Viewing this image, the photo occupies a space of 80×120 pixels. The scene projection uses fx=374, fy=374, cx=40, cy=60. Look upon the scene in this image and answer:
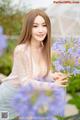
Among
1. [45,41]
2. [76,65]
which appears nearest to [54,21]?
[76,65]

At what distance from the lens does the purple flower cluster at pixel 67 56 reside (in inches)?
55.4

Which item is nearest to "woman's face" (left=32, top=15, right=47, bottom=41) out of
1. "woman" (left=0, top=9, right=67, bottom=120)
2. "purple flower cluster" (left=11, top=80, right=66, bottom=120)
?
"woman" (left=0, top=9, right=67, bottom=120)

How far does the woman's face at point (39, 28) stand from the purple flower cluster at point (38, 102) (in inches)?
21.5

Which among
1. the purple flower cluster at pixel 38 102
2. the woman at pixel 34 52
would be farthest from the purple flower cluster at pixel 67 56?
the purple flower cluster at pixel 38 102

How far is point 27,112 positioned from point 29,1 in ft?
3.43

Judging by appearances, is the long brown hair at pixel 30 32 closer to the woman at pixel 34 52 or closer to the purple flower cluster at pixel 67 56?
the woman at pixel 34 52

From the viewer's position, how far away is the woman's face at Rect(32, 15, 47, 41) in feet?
3.50

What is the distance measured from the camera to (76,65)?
1425mm

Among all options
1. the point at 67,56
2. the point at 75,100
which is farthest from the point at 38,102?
the point at 67,56

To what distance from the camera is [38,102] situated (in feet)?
1.52

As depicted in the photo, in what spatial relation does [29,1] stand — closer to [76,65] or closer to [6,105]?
[76,65]

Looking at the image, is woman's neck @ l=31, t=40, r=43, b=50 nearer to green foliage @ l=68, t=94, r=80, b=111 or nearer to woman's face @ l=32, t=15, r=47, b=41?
woman's face @ l=32, t=15, r=47, b=41

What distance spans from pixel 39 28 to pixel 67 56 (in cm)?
36

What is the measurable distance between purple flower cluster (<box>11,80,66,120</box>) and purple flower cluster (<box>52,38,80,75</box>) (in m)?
0.87
